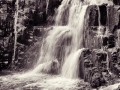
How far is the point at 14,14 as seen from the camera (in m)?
21.2

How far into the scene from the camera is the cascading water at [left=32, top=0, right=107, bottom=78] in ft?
56.1

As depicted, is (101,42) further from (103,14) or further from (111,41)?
(103,14)

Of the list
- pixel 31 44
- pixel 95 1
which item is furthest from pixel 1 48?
pixel 95 1

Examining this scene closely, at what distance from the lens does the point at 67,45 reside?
61.1ft

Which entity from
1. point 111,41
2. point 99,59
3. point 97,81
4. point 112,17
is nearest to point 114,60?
point 99,59

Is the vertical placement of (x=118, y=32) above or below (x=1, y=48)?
above

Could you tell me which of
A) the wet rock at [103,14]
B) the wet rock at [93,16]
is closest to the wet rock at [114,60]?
the wet rock at [93,16]

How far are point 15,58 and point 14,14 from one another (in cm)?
447

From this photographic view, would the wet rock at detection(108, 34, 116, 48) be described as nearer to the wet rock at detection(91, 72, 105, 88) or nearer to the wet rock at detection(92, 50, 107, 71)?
the wet rock at detection(92, 50, 107, 71)

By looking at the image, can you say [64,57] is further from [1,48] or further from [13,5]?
[13,5]

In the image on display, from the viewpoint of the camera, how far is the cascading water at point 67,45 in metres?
17.1

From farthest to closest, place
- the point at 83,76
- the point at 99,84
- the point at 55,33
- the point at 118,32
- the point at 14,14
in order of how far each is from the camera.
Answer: the point at 14,14
the point at 55,33
the point at 118,32
the point at 83,76
the point at 99,84

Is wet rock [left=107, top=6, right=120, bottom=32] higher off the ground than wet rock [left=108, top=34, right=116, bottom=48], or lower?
higher

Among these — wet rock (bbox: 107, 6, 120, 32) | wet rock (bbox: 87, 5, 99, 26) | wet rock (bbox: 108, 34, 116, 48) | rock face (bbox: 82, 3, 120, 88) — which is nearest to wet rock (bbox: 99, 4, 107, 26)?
rock face (bbox: 82, 3, 120, 88)
